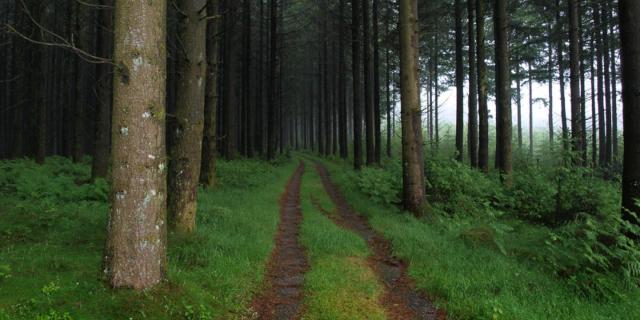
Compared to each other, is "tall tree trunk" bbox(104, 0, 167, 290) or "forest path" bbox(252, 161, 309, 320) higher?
"tall tree trunk" bbox(104, 0, 167, 290)

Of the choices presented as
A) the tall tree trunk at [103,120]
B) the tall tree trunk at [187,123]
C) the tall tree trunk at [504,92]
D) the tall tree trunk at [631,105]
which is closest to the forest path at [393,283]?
the tall tree trunk at [187,123]

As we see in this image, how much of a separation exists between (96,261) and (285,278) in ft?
8.56

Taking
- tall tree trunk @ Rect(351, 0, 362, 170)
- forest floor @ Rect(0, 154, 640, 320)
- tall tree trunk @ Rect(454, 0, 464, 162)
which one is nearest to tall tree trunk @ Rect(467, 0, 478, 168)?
tall tree trunk @ Rect(454, 0, 464, 162)

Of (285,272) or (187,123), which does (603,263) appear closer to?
(285,272)

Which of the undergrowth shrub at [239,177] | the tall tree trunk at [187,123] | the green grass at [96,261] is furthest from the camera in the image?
the undergrowth shrub at [239,177]

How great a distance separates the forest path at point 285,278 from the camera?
529 centimetres

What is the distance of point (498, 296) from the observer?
5324 millimetres

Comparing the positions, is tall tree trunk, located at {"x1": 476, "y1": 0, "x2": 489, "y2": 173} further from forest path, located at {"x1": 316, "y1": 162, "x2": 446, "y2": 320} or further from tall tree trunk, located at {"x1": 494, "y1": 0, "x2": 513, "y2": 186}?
forest path, located at {"x1": 316, "y1": 162, "x2": 446, "y2": 320}

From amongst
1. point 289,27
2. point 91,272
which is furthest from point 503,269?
point 289,27

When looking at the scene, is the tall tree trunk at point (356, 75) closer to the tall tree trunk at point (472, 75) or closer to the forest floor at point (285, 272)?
the tall tree trunk at point (472, 75)

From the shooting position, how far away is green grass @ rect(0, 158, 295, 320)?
422cm

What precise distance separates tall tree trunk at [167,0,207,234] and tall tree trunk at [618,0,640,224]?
7.01 meters

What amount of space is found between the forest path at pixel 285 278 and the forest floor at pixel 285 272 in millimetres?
18

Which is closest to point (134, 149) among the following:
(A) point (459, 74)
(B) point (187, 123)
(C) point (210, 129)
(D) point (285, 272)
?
(D) point (285, 272)
